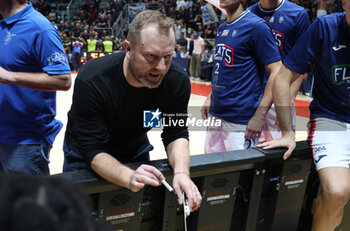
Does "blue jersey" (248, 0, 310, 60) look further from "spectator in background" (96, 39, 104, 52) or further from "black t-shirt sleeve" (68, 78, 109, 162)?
"spectator in background" (96, 39, 104, 52)

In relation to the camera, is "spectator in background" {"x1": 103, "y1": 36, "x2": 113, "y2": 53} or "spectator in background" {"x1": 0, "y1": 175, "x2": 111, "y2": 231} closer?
"spectator in background" {"x1": 0, "y1": 175, "x2": 111, "y2": 231}

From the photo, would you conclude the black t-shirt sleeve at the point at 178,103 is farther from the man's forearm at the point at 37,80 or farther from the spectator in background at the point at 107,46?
the spectator in background at the point at 107,46

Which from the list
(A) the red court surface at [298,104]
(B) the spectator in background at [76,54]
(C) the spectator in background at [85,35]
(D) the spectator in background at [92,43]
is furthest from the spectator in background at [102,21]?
(A) the red court surface at [298,104]

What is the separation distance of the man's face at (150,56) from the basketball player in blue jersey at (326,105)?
0.76 metres

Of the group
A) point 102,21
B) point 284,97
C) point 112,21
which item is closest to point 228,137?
point 284,97

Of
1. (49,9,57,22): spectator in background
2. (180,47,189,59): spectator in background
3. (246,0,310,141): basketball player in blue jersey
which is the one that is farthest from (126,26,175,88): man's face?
(49,9,57,22): spectator in background

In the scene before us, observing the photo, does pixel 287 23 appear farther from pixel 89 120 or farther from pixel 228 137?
pixel 89 120

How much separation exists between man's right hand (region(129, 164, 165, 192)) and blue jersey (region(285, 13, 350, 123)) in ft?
3.60

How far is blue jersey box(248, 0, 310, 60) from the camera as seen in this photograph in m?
2.65

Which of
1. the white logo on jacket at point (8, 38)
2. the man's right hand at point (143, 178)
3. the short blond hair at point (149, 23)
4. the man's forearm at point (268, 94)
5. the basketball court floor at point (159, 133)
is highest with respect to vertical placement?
the short blond hair at point (149, 23)

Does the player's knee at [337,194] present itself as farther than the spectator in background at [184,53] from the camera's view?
No

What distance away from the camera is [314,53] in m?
2.00

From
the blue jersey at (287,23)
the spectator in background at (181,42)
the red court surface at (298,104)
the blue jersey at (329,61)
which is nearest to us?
the blue jersey at (329,61)

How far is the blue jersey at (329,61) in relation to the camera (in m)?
1.95
